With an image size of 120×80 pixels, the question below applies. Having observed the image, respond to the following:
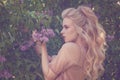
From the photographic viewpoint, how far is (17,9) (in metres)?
5.02

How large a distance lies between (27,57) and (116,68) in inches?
51.8

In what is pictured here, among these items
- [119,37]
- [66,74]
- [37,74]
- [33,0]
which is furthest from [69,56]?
[119,37]

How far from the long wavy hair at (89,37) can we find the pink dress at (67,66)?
0.07 meters

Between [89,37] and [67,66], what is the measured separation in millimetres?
351

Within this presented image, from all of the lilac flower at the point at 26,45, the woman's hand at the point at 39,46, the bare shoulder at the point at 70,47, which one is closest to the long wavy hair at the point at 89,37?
the bare shoulder at the point at 70,47

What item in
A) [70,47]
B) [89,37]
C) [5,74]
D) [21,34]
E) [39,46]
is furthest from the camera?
[21,34]

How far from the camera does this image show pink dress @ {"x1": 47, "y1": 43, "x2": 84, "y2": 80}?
4230 millimetres

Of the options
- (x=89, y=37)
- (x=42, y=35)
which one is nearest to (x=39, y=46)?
(x=42, y=35)

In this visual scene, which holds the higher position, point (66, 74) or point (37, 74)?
point (66, 74)

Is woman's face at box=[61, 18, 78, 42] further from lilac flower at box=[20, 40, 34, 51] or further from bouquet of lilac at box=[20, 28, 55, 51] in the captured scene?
lilac flower at box=[20, 40, 34, 51]

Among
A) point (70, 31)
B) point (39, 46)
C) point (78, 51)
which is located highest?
point (70, 31)

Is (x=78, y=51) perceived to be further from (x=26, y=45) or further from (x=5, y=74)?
(x=5, y=74)

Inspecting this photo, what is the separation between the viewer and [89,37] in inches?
171

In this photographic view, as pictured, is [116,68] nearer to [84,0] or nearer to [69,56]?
[84,0]
